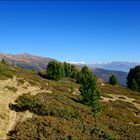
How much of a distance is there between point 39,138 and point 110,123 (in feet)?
35.9

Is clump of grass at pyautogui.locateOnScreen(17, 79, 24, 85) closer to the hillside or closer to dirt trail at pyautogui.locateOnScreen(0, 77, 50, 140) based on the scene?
dirt trail at pyautogui.locateOnScreen(0, 77, 50, 140)

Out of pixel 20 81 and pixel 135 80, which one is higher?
pixel 20 81

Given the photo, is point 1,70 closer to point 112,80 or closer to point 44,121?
point 44,121

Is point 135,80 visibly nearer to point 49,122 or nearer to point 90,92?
point 90,92

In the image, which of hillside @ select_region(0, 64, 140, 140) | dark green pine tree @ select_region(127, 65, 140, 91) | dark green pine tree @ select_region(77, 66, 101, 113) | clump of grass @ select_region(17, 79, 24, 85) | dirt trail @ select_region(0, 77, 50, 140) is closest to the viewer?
hillside @ select_region(0, 64, 140, 140)

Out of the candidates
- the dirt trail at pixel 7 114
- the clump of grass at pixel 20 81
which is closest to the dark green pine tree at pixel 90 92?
the clump of grass at pixel 20 81

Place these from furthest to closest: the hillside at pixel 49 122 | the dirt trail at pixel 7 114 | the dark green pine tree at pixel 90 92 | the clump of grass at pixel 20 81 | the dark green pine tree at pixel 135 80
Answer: the dark green pine tree at pixel 135 80
the clump of grass at pixel 20 81
the dark green pine tree at pixel 90 92
the dirt trail at pixel 7 114
the hillside at pixel 49 122

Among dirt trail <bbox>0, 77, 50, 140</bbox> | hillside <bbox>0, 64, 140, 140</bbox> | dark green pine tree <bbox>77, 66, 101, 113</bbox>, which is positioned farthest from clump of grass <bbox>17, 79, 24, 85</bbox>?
dark green pine tree <bbox>77, 66, 101, 113</bbox>

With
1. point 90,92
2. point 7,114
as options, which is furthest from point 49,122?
point 90,92

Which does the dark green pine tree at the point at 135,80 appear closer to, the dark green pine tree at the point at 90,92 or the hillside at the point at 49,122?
the dark green pine tree at the point at 90,92

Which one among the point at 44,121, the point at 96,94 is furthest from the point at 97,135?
the point at 96,94

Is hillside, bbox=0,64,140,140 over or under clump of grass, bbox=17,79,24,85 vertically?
under

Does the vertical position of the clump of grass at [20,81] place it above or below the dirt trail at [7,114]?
above

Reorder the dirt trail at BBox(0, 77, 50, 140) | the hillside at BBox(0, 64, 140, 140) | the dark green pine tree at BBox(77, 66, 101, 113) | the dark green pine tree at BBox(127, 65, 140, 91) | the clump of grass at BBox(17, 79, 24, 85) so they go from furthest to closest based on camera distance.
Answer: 1. the dark green pine tree at BBox(127, 65, 140, 91)
2. the clump of grass at BBox(17, 79, 24, 85)
3. the dark green pine tree at BBox(77, 66, 101, 113)
4. the dirt trail at BBox(0, 77, 50, 140)
5. the hillside at BBox(0, 64, 140, 140)
